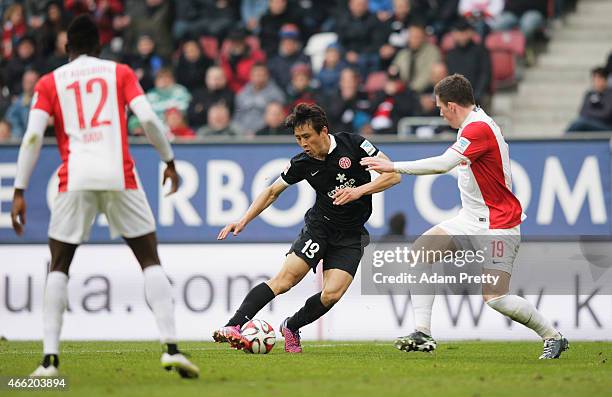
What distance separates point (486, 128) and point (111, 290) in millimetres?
5917

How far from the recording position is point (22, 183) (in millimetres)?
7980

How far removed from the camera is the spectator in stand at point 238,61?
62.7 feet

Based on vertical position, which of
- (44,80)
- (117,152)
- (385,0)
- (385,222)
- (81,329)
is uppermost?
(385,0)

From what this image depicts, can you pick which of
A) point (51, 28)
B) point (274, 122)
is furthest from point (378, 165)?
point (51, 28)

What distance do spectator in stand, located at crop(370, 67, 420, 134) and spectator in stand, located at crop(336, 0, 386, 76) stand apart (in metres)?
1.44

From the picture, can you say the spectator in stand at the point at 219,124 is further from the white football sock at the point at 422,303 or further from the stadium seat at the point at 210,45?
the white football sock at the point at 422,303

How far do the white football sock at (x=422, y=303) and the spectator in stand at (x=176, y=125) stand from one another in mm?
7577

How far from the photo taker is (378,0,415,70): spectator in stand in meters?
18.9

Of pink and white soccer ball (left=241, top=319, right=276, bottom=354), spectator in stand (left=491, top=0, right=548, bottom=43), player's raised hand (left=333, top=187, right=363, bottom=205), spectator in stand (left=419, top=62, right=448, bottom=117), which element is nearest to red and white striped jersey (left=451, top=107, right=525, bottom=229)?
player's raised hand (left=333, top=187, right=363, bottom=205)

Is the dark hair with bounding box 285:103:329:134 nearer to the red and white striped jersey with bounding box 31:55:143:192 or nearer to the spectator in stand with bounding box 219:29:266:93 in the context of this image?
the red and white striped jersey with bounding box 31:55:143:192

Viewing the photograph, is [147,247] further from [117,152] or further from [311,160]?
[311,160]

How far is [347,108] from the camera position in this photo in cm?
1748

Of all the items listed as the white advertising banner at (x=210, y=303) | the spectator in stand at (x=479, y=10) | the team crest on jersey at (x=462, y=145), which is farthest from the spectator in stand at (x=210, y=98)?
the team crest on jersey at (x=462, y=145)

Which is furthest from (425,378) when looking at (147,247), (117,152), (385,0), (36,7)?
(36,7)
